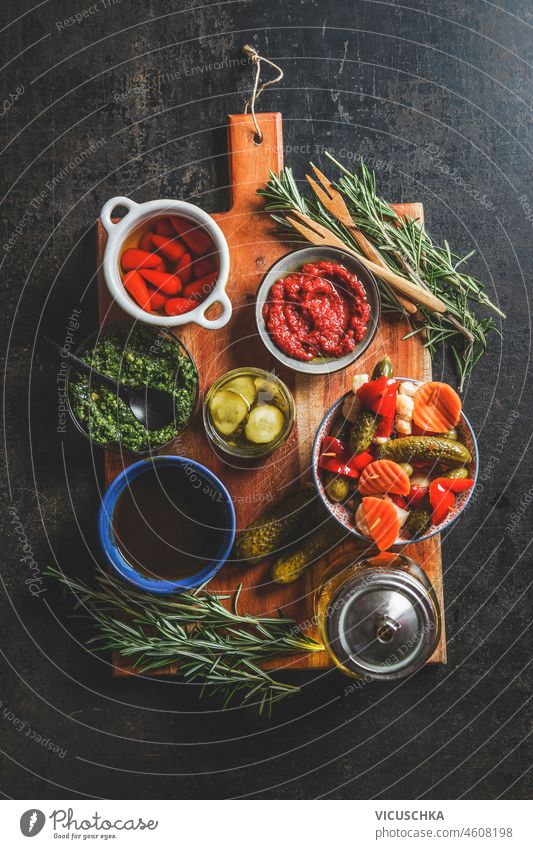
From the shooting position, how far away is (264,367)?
164cm

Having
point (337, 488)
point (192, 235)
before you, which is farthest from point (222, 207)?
point (337, 488)

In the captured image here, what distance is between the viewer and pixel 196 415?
1634 mm

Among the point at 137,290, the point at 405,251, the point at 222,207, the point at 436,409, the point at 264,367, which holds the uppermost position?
the point at 222,207

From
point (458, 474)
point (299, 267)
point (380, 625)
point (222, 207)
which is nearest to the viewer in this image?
point (380, 625)

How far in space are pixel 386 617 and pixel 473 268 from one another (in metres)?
0.94

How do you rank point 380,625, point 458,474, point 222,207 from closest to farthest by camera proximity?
1. point 380,625
2. point 458,474
3. point 222,207

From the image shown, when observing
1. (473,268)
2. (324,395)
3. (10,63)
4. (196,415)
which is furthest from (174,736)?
(10,63)

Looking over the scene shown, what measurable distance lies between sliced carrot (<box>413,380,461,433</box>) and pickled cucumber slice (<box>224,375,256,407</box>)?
1.19ft

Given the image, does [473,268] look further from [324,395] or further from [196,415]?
[196,415]

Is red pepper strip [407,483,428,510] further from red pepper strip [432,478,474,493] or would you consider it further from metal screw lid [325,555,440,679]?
metal screw lid [325,555,440,679]

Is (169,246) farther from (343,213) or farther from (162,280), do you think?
(343,213)

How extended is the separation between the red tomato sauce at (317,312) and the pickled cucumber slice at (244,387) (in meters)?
0.11

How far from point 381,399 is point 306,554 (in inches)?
15.4

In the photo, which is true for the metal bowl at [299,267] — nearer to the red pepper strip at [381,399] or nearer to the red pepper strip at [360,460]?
the red pepper strip at [381,399]
